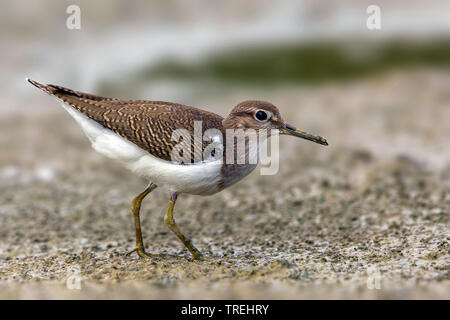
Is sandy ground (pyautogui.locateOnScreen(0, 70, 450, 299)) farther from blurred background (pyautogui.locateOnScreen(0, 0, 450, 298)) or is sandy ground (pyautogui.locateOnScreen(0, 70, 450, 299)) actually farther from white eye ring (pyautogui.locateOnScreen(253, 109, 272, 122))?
white eye ring (pyautogui.locateOnScreen(253, 109, 272, 122))

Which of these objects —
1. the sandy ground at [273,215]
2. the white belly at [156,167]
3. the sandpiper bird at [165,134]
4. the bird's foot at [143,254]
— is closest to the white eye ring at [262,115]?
the sandpiper bird at [165,134]

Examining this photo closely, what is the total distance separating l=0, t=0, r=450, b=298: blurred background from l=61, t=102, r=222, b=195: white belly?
26.6 inches

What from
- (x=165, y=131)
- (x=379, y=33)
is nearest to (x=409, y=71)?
(x=379, y=33)

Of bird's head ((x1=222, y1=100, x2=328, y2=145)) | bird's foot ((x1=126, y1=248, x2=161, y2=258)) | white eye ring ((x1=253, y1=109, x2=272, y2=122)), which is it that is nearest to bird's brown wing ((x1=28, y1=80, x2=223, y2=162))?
bird's head ((x1=222, y1=100, x2=328, y2=145))

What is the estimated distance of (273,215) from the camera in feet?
21.8

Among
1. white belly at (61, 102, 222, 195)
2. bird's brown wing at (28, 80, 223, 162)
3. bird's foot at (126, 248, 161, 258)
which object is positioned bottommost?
bird's foot at (126, 248, 161, 258)

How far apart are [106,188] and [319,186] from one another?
2.64 metres

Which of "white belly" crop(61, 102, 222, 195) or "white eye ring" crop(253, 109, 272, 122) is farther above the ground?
"white eye ring" crop(253, 109, 272, 122)

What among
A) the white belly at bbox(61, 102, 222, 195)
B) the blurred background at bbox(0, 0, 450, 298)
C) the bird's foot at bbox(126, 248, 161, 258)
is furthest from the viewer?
the bird's foot at bbox(126, 248, 161, 258)

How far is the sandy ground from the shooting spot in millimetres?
4621

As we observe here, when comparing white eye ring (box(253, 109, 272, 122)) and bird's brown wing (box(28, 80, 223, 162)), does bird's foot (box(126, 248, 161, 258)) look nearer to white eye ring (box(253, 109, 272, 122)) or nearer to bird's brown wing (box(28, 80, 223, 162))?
bird's brown wing (box(28, 80, 223, 162))

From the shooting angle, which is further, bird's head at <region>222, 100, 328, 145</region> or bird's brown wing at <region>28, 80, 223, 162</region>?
bird's head at <region>222, 100, 328, 145</region>

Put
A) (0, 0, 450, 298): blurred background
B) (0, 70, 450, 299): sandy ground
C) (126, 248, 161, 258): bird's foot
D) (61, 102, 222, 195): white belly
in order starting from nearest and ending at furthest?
1. (0, 70, 450, 299): sandy ground
2. (61, 102, 222, 195): white belly
3. (0, 0, 450, 298): blurred background
4. (126, 248, 161, 258): bird's foot

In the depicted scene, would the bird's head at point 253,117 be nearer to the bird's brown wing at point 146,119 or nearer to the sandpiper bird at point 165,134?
the sandpiper bird at point 165,134
